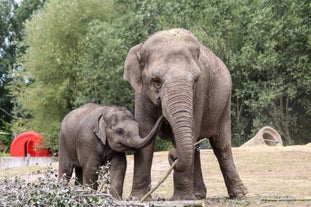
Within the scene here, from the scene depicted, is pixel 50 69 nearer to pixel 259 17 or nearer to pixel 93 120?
pixel 259 17

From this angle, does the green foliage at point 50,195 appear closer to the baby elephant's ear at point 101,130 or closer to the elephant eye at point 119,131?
the elephant eye at point 119,131

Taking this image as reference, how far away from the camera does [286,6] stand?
3450 cm

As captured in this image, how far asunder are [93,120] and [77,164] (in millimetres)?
1094

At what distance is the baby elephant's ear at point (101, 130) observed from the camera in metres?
10.9

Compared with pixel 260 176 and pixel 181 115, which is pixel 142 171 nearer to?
pixel 181 115

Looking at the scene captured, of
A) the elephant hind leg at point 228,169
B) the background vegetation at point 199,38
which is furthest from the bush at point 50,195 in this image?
the background vegetation at point 199,38

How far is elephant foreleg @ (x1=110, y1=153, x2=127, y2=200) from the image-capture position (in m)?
10.6

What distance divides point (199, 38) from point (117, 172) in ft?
72.7

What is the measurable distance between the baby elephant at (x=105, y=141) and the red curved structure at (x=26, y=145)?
26275mm

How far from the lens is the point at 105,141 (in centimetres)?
1091

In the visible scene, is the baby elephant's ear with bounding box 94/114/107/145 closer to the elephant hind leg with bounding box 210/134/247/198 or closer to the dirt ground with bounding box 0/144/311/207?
the dirt ground with bounding box 0/144/311/207

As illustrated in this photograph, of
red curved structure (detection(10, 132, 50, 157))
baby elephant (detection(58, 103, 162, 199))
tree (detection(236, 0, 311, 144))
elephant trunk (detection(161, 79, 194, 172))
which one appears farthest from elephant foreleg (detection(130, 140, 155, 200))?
red curved structure (detection(10, 132, 50, 157))

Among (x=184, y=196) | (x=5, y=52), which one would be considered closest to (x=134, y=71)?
(x=184, y=196)

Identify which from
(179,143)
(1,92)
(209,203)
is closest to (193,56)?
(179,143)
